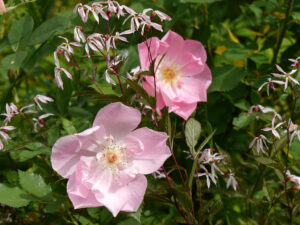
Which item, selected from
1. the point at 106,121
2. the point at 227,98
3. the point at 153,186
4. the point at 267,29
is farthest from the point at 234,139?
the point at 106,121

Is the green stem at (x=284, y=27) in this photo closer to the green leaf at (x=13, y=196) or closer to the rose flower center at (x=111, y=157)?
the rose flower center at (x=111, y=157)

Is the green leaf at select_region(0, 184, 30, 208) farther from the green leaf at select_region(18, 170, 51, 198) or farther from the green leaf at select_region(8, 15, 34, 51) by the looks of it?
the green leaf at select_region(8, 15, 34, 51)

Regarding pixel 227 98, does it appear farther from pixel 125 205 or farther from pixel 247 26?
pixel 125 205

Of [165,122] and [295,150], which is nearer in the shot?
[165,122]

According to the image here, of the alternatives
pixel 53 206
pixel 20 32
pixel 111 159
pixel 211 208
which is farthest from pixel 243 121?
pixel 20 32

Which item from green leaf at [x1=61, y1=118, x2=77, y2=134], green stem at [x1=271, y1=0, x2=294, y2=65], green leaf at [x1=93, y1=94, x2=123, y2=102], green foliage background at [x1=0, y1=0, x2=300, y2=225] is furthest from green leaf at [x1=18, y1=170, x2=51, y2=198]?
green stem at [x1=271, y1=0, x2=294, y2=65]

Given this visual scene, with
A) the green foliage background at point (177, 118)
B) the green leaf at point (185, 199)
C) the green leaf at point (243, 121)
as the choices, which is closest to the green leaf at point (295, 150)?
the green foliage background at point (177, 118)

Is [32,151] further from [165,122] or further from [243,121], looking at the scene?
[243,121]
